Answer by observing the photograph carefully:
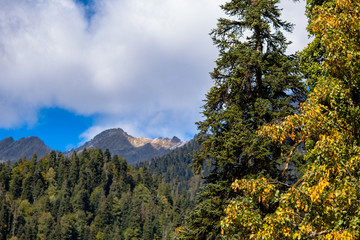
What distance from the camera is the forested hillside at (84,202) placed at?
5389 inches

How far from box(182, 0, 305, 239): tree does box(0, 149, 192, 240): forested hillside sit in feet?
379

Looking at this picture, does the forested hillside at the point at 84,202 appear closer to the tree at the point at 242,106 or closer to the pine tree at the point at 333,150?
the tree at the point at 242,106

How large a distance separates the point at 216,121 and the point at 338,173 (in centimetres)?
770

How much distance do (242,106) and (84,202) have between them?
500ft

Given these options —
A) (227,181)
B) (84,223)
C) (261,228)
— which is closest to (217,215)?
(227,181)

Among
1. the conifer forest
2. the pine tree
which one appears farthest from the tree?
the pine tree

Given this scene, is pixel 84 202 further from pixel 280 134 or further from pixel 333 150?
pixel 333 150

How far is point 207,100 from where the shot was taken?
52.9ft

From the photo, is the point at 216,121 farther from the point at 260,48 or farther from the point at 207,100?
the point at 260,48

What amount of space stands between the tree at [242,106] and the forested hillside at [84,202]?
115563 mm

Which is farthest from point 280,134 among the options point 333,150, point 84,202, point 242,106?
point 84,202

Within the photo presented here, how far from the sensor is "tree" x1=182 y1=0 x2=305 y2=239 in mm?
14039

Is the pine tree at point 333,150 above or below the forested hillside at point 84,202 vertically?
below

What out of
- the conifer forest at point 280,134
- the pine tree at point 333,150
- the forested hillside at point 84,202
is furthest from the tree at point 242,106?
the forested hillside at point 84,202
